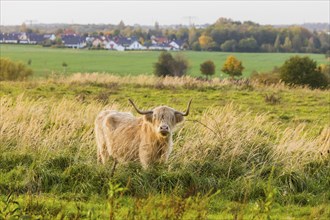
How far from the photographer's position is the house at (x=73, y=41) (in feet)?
417

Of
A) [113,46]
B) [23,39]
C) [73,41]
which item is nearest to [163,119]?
[23,39]

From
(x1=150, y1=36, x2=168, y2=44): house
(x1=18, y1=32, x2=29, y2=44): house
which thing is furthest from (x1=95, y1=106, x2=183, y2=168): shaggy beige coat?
(x1=150, y1=36, x2=168, y2=44): house

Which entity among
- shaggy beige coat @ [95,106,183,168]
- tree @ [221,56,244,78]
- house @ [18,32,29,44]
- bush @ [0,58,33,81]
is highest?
house @ [18,32,29,44]

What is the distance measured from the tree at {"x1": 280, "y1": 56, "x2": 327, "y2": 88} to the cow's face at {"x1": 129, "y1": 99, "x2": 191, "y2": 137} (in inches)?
1170

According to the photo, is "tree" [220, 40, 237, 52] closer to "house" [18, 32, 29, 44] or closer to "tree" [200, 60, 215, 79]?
"house" [18, 32, 29, 44]

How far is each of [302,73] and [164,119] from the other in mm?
30791

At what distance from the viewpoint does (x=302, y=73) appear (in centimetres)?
3916

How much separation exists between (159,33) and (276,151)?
150 metres

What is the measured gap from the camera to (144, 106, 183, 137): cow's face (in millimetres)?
9930

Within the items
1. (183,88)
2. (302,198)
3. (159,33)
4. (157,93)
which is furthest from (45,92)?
(159,33)

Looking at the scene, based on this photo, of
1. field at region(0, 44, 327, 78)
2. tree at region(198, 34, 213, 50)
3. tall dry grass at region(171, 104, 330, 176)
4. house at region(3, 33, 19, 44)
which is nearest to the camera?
tall dry grass at region(171, 104, 330, 176)

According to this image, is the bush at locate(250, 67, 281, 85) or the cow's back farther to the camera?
the bush at locate(250, 67, 281, 85)

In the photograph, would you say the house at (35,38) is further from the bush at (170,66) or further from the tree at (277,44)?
the bush at (170,66)

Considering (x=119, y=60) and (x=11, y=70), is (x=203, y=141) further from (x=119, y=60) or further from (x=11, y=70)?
(x=119, y=60)
